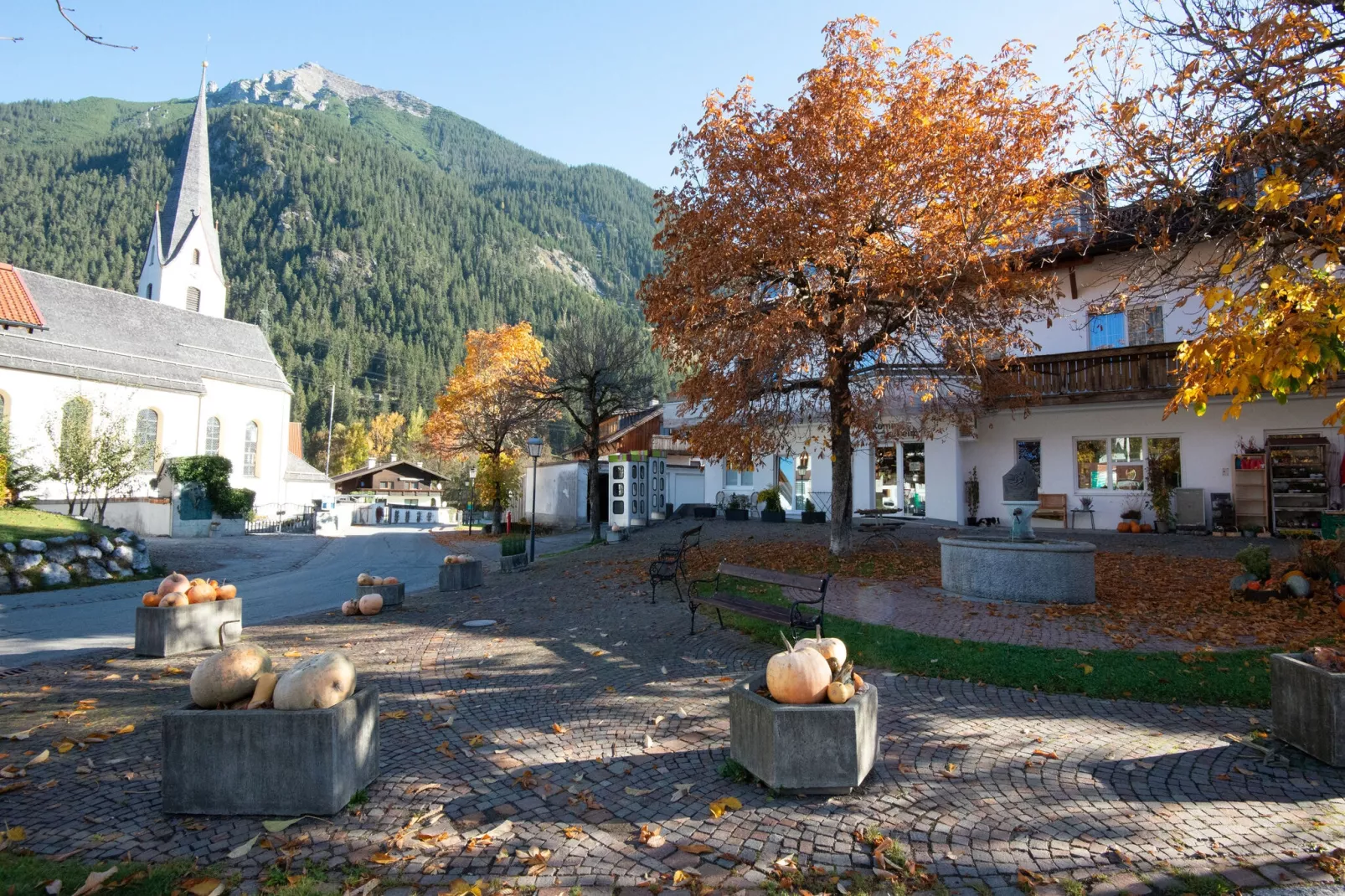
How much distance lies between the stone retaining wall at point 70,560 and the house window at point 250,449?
28854 millimetres

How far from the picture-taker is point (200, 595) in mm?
8867

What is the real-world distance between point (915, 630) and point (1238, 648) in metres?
3.34

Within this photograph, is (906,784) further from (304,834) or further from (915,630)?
(915,630)

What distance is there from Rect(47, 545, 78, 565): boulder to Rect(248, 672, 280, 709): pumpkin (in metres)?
16.0

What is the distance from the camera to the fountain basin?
1040 centimetres

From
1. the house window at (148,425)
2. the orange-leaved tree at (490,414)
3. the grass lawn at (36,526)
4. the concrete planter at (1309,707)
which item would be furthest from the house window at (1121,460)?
the house window at (148,425)

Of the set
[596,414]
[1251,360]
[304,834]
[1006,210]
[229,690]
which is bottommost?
[304,834]

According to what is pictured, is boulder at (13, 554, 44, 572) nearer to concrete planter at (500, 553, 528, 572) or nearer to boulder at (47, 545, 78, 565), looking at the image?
boulder at (47, 545, 78, 565)

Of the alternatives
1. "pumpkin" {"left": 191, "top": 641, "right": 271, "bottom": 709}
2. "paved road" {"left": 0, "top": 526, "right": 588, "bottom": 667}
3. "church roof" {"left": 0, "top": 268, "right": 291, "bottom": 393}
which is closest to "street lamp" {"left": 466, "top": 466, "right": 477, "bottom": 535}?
"paved road" {"left": 0, "top": 526, "right": 588, "bottom": 667}

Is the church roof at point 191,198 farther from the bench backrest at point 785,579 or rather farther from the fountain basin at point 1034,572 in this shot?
the fountain basin at point 1034,572

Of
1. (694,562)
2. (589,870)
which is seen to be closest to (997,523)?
(694,562)

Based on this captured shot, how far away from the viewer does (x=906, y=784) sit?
14.5 feet

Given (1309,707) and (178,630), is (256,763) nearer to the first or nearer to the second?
(178,630)

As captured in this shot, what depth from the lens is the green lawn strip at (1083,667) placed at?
645 centimetres
